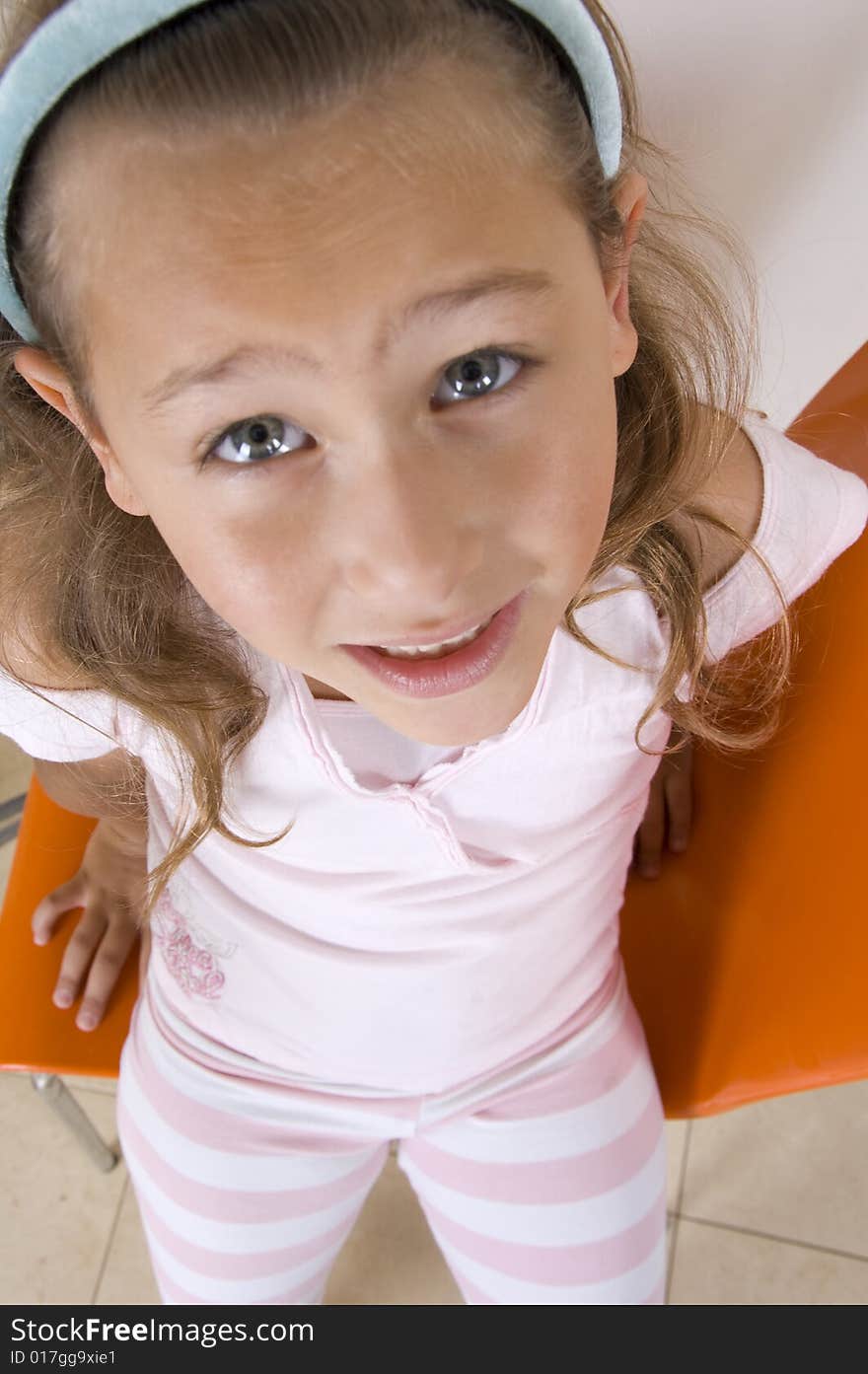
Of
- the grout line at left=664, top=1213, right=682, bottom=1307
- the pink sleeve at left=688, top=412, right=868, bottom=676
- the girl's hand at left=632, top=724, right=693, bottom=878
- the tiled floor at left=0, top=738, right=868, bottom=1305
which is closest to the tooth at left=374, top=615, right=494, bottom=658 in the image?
Result: the pink sleeve at left=688, top=412, right=868, bottom=676

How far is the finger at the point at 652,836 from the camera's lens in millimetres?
905

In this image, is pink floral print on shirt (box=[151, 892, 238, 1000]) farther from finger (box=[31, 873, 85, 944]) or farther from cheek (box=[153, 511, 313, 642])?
cheek (box=[153, 511, 313, 642])

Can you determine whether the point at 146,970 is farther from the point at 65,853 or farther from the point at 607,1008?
the point at 607,1008

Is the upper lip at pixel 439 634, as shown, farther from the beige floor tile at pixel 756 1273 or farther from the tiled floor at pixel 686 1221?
the beige floor tile at pixel 756 1273

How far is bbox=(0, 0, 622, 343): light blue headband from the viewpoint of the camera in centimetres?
41

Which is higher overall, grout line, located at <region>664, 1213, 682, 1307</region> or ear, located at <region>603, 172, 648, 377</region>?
ear, located at <region>603, 172, 648, 377</region>

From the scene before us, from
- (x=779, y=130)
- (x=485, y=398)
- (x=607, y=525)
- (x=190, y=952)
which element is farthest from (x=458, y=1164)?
(x=779, y=130)

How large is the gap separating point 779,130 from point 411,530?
0.45 m

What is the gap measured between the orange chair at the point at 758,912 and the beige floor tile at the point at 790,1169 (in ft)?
1.46

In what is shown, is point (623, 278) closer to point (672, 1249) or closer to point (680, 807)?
point (680, 807)

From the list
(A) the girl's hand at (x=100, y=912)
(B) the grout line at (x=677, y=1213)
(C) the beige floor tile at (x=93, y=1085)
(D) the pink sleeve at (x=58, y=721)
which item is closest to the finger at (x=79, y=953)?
(A) the girl's hand at (x=100, y=912)

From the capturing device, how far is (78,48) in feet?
1.38

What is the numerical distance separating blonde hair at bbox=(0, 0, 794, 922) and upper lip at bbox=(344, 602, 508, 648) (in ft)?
0.53
